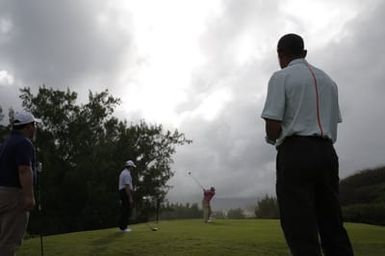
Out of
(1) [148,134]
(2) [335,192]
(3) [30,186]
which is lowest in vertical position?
(2) [335,192]

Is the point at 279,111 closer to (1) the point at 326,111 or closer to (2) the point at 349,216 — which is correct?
(1) the point at 326,111

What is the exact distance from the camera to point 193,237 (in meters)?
15.7

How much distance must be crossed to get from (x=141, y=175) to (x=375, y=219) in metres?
28.4

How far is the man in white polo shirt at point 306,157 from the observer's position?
471 cm

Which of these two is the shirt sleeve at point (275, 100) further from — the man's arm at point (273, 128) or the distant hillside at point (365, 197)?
the distant hillside at point (365, 197)

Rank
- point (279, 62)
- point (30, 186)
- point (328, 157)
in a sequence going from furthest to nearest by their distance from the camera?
point (30, 186), point (279, 62), point (328, 157)

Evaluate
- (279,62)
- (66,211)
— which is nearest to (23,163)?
(279,62)

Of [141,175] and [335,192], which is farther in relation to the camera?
[141,175]

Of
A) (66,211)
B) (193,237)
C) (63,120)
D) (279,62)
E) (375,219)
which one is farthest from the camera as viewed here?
(63,120)

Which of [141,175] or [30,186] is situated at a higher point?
[141,175]

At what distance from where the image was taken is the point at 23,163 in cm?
745

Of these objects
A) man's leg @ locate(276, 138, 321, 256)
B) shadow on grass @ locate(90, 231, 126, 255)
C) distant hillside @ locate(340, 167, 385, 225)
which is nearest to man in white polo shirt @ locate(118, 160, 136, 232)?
shadow on grass @ locate(90, 231, 126, 255)

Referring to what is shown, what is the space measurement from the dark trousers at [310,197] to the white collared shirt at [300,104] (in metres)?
0.11

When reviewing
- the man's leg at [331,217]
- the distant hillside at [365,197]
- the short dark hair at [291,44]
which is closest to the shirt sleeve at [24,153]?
the short dark hair at [291,44]
